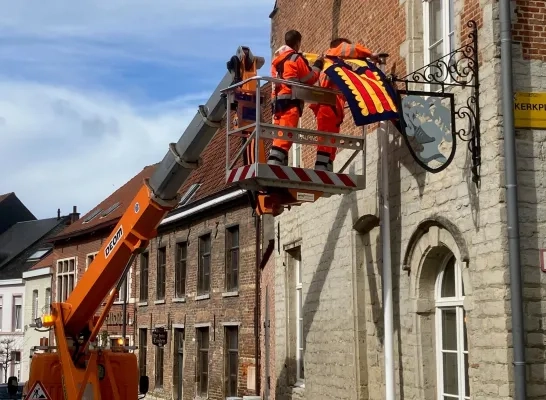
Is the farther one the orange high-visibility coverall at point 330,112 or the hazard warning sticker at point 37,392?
the hazard warning sticker at point 37,392

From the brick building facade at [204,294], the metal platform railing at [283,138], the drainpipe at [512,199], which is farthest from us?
the brick building facade at [204,294]

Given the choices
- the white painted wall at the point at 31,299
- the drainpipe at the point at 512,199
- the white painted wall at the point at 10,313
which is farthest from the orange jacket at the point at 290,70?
the white painted wall at the point at 10,313

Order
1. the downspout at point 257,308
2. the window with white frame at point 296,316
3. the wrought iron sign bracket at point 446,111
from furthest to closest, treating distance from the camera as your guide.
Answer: the downspout at point 257,308 < the window with white frame at point 296,316 < the wrought iron sign bracket at point 446,111

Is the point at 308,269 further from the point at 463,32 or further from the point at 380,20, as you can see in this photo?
the point at 463,32

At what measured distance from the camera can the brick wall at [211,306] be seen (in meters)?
20.2

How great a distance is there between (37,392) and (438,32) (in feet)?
22.2

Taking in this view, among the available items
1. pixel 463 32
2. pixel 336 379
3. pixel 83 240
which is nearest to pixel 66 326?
pixel 336 379

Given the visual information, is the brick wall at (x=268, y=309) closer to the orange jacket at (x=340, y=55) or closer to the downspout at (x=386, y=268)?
the downspout at (x=386, y=268)

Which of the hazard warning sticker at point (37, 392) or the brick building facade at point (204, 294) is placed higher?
the brick building facade at point (204, 294)

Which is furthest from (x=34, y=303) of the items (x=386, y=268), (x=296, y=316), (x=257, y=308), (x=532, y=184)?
(x=532, y=184)

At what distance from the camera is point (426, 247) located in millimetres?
9773

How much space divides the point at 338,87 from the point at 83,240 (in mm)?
26491

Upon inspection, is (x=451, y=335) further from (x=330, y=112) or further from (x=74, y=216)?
(x=74, y=216)

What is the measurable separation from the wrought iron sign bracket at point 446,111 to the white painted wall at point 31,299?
1255 inches
